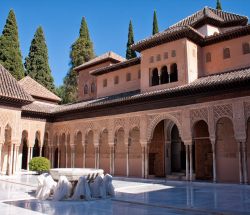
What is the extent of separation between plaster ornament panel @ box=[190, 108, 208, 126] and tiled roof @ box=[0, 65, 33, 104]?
1093 cm

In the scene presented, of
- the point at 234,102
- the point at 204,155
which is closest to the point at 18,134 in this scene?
the point at 204,155

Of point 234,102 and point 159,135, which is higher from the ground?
point 234,102

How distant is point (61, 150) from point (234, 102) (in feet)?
52.9

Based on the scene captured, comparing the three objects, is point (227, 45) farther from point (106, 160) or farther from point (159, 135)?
point (106, 160)

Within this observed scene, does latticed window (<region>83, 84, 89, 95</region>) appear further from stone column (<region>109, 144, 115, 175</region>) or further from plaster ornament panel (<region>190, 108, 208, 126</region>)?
plaster ornament panel (<region>190, 108, 208, 126</region>)

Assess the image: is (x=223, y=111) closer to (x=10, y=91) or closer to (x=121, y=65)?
(x=121, y=65)

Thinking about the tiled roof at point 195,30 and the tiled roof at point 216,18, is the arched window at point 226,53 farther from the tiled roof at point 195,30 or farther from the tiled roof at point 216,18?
the tiled roof at point 216,18

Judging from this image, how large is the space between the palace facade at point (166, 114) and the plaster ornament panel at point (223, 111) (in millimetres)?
49

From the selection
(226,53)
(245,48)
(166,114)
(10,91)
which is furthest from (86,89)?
(245,48)

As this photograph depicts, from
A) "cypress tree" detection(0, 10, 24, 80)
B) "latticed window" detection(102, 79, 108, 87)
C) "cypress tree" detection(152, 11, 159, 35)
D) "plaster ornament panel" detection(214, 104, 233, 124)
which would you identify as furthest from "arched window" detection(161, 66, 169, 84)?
"cypress tree" detection(0, 10, 24, 80)

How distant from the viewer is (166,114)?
1645cm

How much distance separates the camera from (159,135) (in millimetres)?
19016

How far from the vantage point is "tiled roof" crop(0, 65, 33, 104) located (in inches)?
739

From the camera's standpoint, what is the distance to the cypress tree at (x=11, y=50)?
31753 mm
